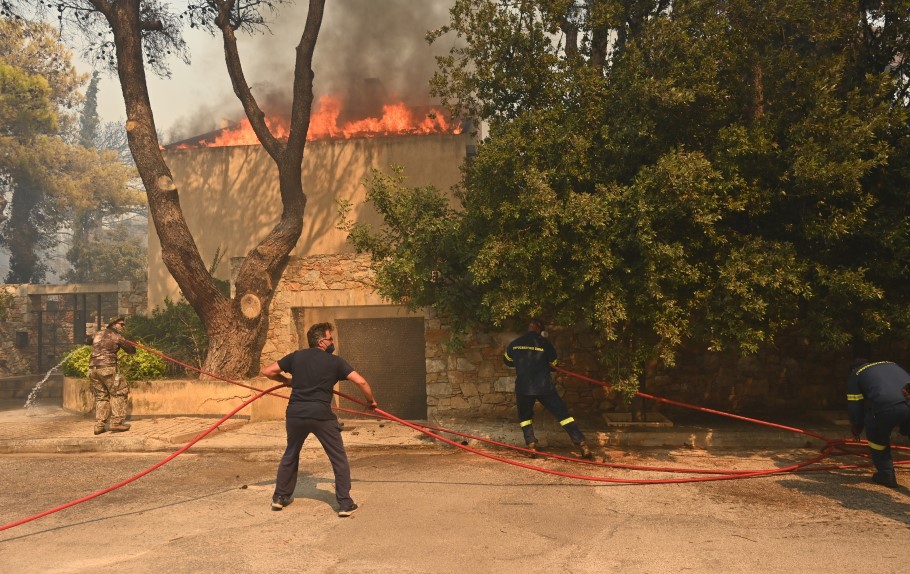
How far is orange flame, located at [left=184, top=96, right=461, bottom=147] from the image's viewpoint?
759 inches

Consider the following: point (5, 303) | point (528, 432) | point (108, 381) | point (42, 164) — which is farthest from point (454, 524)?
point (42, 164)

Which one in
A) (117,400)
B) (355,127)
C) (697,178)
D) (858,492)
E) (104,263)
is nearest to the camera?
(858,492)

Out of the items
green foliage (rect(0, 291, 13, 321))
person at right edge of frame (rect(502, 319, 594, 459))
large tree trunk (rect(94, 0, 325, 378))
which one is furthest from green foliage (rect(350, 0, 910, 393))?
green foliage (rect(0, 291, 13, 321))

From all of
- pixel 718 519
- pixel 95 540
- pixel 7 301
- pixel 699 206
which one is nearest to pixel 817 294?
pixel 699 206

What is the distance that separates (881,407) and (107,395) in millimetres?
10218

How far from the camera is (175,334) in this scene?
51.3 ft

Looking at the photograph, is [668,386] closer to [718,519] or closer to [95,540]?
[718,519]

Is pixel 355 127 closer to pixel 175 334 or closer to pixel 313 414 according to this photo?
pixel 175 334

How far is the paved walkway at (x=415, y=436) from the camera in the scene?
32.3 ft

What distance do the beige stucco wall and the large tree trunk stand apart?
3.39 meters

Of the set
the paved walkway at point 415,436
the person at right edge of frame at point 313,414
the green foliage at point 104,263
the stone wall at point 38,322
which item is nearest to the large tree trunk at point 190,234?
the paved walkway at point 415,436

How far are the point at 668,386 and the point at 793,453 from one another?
2.96 metres

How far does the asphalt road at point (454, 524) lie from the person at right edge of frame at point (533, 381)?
2.48 feet

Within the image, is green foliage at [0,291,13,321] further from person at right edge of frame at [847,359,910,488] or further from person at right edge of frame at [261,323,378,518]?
→ person at right edge of frame at [847,359,910,488]
